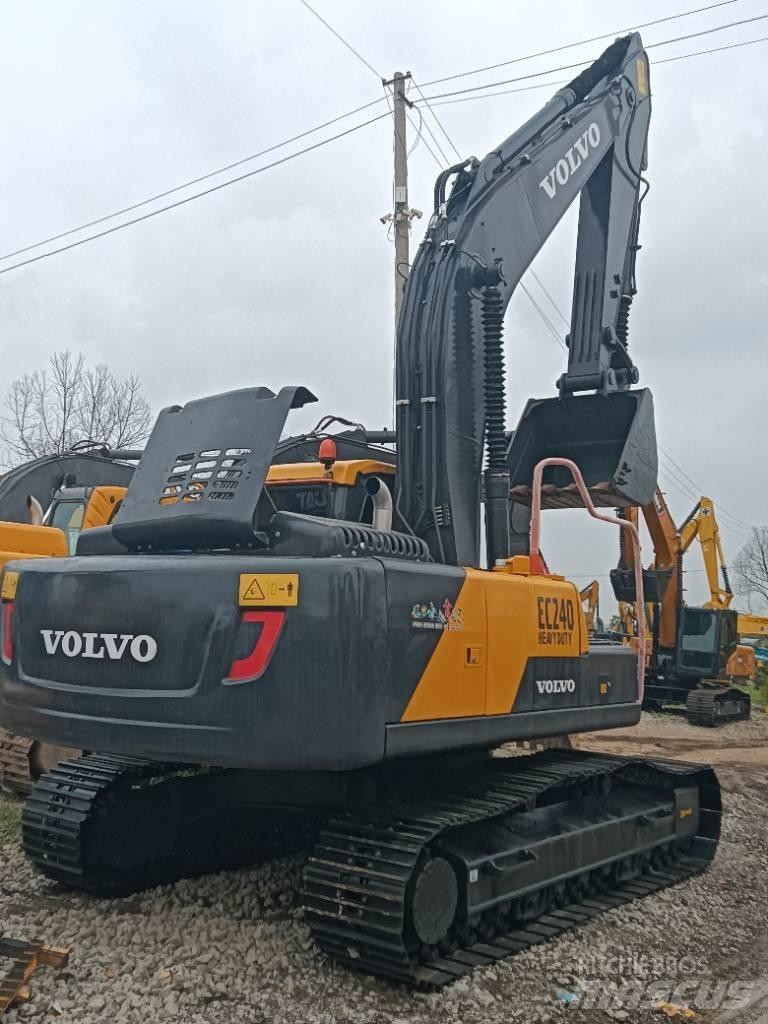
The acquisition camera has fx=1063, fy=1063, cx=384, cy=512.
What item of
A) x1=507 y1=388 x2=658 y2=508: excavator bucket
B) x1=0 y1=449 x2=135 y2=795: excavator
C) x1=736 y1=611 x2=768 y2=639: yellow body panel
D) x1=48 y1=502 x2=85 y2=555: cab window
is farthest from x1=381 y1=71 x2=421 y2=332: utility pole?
x1=736 y1=611 x2=768 y2=639: yellow body panel

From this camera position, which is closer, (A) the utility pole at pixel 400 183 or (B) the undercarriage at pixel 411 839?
(B) the undercarriage at pixel 411 839

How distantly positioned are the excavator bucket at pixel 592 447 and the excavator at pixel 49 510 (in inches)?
110

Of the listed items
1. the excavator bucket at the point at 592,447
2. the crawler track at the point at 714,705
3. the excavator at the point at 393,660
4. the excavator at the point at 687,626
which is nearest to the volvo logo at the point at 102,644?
the excavator at the point at 393,660

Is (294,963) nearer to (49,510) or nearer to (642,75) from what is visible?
(49,510)

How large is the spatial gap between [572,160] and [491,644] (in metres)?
3.85

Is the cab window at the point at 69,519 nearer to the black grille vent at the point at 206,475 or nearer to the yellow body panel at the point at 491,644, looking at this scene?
the black grille vent at the point at 206,475

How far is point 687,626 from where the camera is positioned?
17.2 m

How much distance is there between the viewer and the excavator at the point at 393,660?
407 centimetres

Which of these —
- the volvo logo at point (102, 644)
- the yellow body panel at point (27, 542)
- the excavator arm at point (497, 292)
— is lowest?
the volvo logo at point (102, 644)

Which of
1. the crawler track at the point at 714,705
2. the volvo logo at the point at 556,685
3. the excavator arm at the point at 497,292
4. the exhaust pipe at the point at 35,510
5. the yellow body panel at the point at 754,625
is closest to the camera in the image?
the volvo logo at the point at 556,685

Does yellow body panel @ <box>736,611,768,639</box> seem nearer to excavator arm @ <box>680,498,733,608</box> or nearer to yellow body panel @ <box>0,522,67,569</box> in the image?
excavator arm @ <box>680,498,733,608</box>

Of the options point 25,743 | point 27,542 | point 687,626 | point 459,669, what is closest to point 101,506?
point 27,542

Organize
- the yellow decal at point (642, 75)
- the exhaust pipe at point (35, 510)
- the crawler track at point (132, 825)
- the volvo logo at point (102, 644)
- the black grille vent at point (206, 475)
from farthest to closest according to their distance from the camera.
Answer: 1. the exhaust pipe at point (35, 510)
2. the yellow decal at point (642, 75)
3. the crawler track at point (132, 825)
4. the black grille vent at point (206, 475)
5. the volvo logo at point (102, 644)

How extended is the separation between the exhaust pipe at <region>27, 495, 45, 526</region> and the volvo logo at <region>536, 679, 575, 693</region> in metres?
5.28
